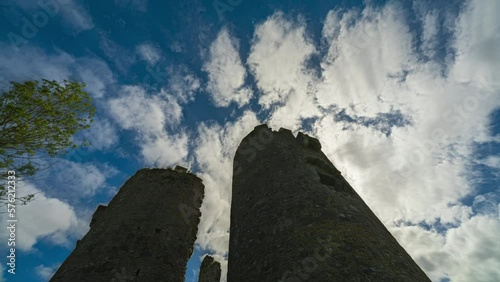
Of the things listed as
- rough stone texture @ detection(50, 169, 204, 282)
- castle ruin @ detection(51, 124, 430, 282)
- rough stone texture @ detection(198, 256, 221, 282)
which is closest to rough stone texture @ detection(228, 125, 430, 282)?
castle ruin @ detection(51, 124, 430, 282)

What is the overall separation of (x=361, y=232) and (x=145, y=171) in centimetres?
910

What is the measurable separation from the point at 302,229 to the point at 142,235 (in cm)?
604

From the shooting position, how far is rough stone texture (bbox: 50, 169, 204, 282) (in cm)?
864

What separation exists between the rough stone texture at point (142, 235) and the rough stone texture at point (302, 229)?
3.18 m

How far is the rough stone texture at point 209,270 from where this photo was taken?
10.7 m

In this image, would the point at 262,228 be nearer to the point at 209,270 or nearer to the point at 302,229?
the point at 302,229

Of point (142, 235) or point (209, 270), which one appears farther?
point (209, 270)

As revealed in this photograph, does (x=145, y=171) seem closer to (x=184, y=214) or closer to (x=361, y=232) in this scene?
(x=184, y=214)

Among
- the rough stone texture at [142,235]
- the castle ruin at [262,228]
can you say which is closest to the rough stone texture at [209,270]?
the castle ruin at [262,228]

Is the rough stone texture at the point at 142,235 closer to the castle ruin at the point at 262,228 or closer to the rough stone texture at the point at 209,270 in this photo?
the castle ruin at the point at 262,228

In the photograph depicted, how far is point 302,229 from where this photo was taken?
560 centimetres

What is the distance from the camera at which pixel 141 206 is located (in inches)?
407

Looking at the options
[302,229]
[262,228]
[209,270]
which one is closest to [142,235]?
[209,270]

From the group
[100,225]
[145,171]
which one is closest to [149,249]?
[100,225]
